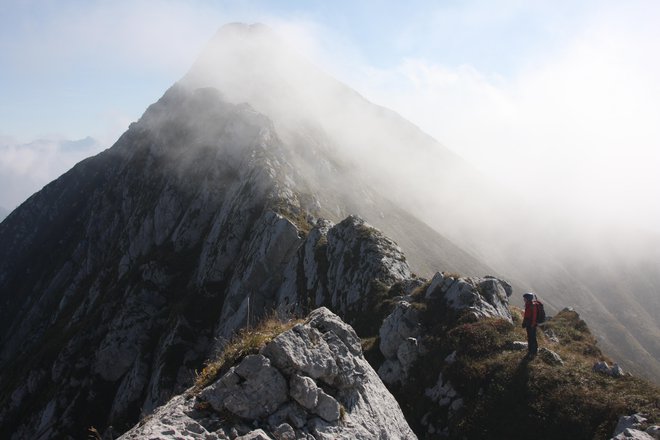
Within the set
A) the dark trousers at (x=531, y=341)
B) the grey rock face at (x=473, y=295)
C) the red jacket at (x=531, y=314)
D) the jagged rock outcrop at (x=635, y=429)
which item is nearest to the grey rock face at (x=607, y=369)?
the dark trousers at (x=531, y=341)

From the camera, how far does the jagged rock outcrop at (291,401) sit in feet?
34.9

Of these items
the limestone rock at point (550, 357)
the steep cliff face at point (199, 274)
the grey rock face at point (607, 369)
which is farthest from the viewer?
the steep cliff face at point (199, 274)

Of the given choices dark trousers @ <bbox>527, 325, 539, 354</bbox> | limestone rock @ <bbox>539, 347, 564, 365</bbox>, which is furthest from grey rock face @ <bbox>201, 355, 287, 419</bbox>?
limestone rock @ <bbox>539, 347, 564, 365</bbox>

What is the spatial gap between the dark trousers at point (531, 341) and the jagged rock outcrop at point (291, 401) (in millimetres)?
11308

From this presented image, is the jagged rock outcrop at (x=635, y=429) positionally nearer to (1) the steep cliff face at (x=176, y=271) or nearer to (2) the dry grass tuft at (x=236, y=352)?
(2) the dry grass tuft at (x=236, y=352)

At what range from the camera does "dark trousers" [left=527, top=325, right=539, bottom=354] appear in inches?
904

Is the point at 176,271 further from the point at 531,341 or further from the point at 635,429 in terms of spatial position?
the point at 635,429

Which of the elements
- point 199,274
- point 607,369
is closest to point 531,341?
point 607,369

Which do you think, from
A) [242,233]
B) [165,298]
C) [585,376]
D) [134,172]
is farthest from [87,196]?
[585,376]

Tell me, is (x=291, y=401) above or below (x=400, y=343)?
above

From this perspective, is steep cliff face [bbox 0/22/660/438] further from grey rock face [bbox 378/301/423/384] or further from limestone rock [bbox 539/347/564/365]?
limestone rock [bbox 539/347/564/365]

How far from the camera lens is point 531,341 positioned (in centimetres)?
2323

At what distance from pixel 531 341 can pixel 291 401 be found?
1611 centimetres

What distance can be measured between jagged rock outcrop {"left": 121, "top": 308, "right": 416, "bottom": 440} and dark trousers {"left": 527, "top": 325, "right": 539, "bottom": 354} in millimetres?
11308
